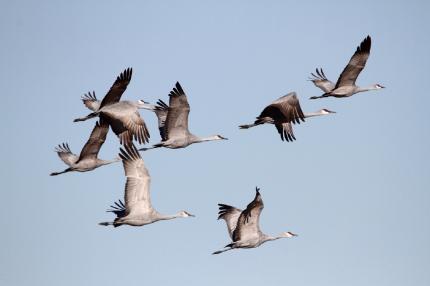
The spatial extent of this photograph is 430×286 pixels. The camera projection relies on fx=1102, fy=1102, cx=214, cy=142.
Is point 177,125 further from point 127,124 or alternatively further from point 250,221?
point 250,221

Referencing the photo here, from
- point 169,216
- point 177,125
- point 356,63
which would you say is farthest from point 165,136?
point 356,63

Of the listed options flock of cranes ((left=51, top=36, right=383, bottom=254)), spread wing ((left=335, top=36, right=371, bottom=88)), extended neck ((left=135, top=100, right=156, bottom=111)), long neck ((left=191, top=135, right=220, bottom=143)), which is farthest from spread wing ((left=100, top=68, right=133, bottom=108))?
spread wing ((left=335, top=36, right=371, bottom=88))

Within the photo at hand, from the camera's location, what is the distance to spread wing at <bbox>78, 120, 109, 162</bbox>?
2816 cm

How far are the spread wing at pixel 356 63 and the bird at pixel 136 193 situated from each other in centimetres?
634

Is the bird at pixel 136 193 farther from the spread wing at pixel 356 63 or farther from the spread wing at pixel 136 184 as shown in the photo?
the spread wing at pixel 356 63

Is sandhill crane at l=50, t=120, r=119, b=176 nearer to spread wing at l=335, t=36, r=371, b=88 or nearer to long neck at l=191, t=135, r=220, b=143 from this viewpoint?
long neck at l=191, t=135, r=220, b=143

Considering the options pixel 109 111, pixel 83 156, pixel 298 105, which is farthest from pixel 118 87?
pixel 298 105

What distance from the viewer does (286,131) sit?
93.5 feet

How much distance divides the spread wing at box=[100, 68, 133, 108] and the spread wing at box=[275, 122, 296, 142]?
12.9 ft

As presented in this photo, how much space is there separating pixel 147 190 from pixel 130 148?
1.15 meters

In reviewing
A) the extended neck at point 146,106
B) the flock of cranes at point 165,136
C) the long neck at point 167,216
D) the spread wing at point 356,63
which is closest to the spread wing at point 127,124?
the flock of cranes at point 165,136

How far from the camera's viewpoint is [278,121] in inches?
1074

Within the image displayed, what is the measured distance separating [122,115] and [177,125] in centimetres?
187

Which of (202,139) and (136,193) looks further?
(202,139)
